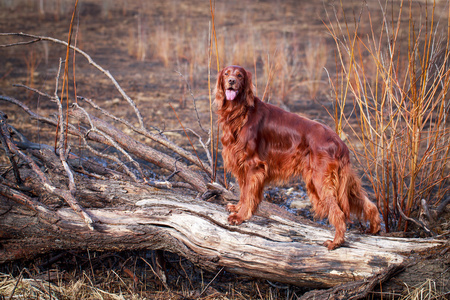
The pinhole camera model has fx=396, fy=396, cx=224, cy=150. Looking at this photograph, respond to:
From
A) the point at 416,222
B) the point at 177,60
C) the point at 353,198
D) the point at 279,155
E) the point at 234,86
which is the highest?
the point at 234,86

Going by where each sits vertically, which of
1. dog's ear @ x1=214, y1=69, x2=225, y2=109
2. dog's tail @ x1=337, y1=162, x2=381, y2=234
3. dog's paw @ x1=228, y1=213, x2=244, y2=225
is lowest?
dog's paw @ x1=228, y1=213, x2=244, y2=225

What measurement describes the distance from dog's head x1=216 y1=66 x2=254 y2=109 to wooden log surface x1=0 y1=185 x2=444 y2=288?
823 millimetres

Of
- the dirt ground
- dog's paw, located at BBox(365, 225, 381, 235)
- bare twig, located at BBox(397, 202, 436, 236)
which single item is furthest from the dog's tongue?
bare twig, located at BBox(397, 202, 436, 236)

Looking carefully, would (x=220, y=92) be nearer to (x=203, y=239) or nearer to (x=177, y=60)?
(x=203, y=239)

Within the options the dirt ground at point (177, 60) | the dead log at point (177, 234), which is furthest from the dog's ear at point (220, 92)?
the dead log at point (177, 234)

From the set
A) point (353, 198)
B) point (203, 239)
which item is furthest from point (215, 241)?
point (353, 198)

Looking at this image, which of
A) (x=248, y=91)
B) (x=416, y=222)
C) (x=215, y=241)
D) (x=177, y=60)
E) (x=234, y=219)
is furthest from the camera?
(x=177, y=60)

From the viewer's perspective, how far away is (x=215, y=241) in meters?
2.62

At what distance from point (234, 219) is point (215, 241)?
22 cm

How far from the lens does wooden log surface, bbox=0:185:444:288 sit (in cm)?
250

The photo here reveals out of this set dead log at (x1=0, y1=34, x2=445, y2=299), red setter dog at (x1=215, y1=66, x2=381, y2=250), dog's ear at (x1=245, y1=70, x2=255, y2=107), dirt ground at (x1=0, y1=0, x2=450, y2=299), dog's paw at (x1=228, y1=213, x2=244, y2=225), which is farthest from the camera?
dirt ground at (x1=0, y1=0, x2=450, y2=299)

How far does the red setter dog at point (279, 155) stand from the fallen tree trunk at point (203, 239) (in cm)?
14

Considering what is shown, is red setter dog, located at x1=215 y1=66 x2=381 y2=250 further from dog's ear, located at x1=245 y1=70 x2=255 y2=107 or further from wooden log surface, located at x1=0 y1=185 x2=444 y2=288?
wooden log surface, located at x1=0 y1=185 x2=444 y2=288

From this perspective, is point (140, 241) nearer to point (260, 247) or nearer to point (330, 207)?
point (260, 247)
